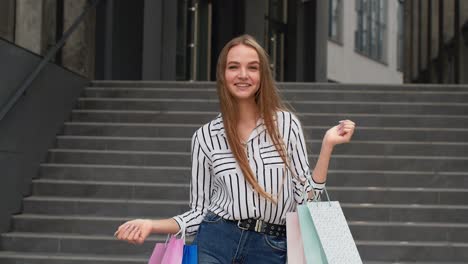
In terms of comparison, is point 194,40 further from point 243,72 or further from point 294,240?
point 294,240

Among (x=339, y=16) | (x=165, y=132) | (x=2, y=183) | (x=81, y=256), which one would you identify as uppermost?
(x=339, y=16)

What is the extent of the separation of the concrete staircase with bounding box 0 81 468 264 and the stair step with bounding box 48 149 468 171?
1 centimetres

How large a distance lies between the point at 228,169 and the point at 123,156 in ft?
20.8

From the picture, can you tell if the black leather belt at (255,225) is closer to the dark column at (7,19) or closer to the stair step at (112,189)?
the stair step at (112,189)

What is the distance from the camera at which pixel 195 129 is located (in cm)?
902

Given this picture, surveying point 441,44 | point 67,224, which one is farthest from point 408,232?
point 441,44

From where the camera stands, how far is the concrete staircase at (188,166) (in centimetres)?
702

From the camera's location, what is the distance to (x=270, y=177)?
217 cm

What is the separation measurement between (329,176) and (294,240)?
5872 millimetres

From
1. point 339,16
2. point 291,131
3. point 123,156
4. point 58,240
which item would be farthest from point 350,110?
point 339,16

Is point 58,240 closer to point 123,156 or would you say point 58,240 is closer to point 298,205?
point 123,156

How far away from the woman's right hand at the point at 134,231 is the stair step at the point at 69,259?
451 cm

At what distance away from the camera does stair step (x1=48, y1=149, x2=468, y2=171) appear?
820 centimetres

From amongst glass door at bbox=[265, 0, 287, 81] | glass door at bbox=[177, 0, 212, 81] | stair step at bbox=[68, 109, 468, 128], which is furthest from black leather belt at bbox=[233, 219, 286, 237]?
glass door at bbox=[265, 0, 287, 81]
